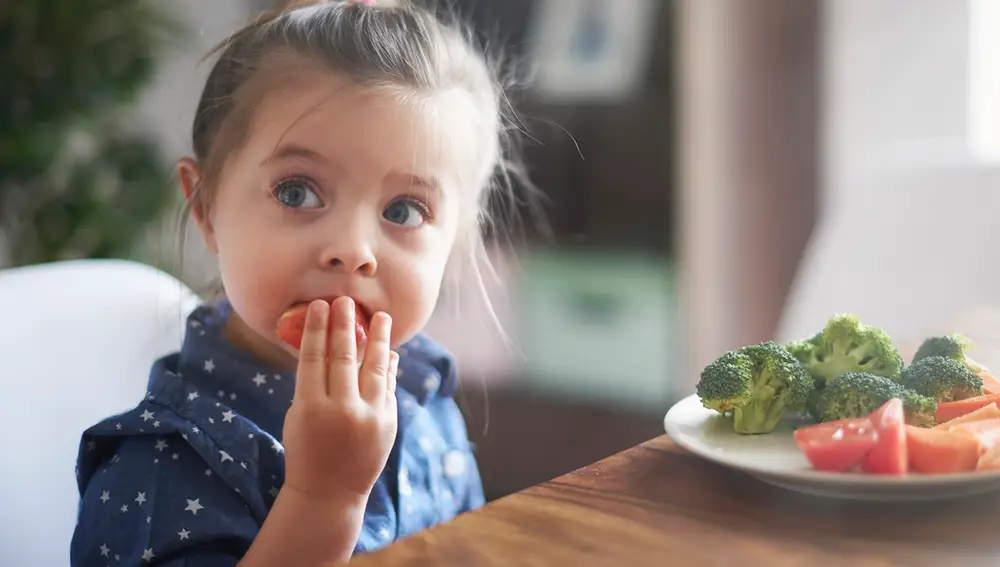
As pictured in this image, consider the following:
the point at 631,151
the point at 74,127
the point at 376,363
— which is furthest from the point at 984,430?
the point at 74,127

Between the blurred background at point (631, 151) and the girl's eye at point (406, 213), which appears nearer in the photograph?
the girl's eye at point (406, 213)

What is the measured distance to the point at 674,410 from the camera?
725 millimetres

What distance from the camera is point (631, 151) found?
2639mm

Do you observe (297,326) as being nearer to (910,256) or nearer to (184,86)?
(910,256)

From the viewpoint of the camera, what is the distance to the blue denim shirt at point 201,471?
81 centimetres

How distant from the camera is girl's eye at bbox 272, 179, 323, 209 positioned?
34.6 inches

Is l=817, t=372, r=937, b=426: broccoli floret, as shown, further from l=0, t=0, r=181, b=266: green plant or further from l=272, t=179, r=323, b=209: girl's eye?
l=0, t=0, r=181, b=266: green plant

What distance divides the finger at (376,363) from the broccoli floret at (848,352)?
1.09 ft

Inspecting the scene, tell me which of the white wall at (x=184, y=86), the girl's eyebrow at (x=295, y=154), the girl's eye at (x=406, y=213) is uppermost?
the white wall at (x=184, y=86)

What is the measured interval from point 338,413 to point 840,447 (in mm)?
369

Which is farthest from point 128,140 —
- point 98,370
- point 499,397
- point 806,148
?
point 806,148

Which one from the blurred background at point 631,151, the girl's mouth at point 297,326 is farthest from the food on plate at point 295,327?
the blurred background at point 631,151

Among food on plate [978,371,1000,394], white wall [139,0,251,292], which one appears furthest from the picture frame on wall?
food on plate [978,371,1000,394]

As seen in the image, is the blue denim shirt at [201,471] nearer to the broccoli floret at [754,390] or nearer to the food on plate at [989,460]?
the broccoli floret at [754,390]
